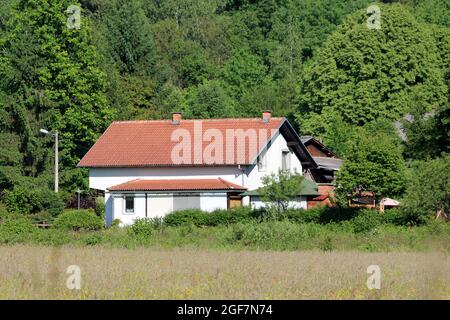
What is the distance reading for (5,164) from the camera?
192 ft

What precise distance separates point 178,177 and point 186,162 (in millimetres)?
952

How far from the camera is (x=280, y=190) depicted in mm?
42750

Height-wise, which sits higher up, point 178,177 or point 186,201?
point 178,177

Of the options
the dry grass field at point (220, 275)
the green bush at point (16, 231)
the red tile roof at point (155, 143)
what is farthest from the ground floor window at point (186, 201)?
the dry grass field at point (220, 275)

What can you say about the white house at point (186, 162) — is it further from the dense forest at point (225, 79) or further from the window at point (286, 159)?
the dense forest at point (225, 79)

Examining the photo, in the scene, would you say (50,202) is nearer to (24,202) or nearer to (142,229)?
(24,202)

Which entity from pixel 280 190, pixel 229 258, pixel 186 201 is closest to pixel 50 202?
pixel 186 201

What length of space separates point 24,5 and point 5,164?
11198 millimetres

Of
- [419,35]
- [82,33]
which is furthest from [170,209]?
[419,35]

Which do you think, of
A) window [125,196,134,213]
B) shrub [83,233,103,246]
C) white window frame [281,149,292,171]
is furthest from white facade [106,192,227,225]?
shrub [83,233,103,246]

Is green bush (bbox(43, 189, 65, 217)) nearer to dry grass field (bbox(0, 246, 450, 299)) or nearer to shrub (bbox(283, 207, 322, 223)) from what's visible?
shrub (bbox(283, 207, 322, 223))

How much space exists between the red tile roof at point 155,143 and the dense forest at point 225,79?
3.75m

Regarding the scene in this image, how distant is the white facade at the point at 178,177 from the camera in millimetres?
50875

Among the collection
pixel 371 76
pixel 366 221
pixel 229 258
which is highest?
pixel 371 76
